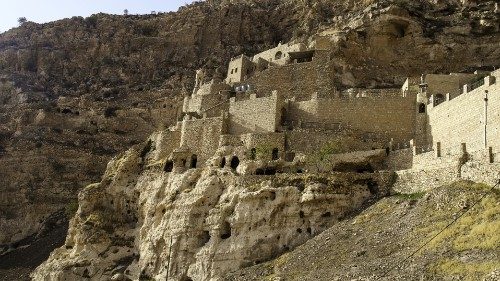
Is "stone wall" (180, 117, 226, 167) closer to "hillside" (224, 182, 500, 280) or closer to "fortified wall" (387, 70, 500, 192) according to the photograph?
"hillside" (224, 182, 500, 280)

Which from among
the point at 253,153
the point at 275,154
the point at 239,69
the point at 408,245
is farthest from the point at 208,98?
the point at 408,245

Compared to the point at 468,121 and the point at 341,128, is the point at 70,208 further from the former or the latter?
the point at 468,121

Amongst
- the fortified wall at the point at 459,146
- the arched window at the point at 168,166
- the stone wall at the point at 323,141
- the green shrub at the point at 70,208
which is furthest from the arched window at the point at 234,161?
the green shrub at the point at 70,208

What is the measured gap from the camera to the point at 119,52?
9212cm

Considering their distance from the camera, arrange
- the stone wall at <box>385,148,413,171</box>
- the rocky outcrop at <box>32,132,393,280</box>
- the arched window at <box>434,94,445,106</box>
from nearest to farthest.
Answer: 1. the rocky outcrop at <box>32,132,393,280</box>
2. the stone wall at <box>385,148,413,171</box>
3. the arched window at <box>434,94,445,106</box>

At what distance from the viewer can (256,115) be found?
48.9m

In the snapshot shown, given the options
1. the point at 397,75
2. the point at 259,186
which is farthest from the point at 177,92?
the point at 259,186

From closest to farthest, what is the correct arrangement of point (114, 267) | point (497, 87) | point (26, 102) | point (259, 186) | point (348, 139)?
point (497, 87) → point (259, 186) → point (348, 139) → point (114, 267) → point (26, 102)

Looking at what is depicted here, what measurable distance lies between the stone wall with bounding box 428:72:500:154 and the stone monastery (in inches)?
2.6

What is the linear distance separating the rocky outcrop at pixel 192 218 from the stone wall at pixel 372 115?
23.2 feet

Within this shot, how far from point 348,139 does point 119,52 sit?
5475 cm

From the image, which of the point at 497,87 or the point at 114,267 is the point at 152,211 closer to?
the point at 114,267

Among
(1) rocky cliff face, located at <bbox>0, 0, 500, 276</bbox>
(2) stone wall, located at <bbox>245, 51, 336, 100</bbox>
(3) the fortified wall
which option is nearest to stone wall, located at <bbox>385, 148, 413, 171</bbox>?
(3) the fortified wall

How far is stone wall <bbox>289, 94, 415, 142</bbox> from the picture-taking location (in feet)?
152
